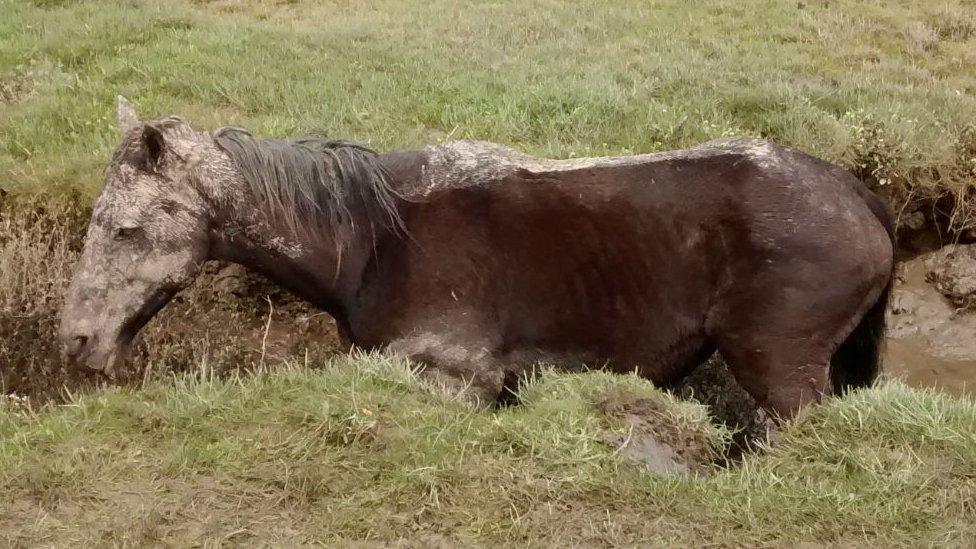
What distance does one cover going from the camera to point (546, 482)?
10.8ft

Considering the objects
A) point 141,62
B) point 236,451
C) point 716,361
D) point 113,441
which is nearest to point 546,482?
point 236,451

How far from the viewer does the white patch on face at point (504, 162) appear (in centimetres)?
471

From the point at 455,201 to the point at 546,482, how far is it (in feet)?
6.38

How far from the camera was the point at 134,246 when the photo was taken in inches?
168

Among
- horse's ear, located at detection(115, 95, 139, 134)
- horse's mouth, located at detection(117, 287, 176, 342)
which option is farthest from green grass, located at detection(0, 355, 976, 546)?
horse's ear, located at detection(115, 95, 139, 134)

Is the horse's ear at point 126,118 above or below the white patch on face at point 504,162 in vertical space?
above

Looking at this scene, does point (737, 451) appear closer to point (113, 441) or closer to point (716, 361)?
point (716, 361)

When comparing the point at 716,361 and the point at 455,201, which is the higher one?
the point at 455,201

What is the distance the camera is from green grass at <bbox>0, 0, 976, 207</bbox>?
25.6ft

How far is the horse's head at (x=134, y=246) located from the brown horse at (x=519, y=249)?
1 centimetres

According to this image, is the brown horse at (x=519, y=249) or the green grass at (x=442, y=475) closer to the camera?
the green grass at (x=442, y=475)

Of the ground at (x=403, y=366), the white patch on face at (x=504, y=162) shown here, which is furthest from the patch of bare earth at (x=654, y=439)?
the white patch on face at (x=504, y=162)

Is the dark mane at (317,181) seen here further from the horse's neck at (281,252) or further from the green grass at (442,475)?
the green grass at (442,475)

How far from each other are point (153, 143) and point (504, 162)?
1.81 metres
